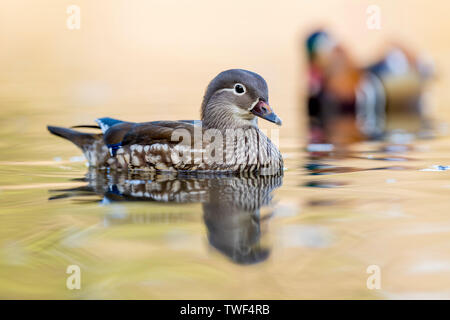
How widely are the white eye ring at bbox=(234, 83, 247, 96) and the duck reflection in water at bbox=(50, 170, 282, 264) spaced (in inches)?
31.2

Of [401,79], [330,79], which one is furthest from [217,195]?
[401,79]

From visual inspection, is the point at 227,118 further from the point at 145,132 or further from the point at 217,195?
the point at 217,195

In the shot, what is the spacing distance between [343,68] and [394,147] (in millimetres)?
5643

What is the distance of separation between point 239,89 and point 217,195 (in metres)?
1.42

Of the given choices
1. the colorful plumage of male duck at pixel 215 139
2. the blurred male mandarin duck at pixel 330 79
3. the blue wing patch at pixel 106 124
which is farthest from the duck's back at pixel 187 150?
the blurred male mandarin duck at pixel 330 79

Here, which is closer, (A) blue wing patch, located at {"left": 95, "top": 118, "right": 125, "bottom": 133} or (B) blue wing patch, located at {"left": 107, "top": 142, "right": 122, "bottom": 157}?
(B) blue wing patch, located at {"left": 107, "top": 142, "right": 122, "bottom": 157}

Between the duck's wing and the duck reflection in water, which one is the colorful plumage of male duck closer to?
the duck's wing

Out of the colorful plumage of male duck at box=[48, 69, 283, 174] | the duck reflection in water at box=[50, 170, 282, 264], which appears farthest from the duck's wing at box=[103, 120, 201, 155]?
the duck reflection in water at box=[50, 170, 282, 264]

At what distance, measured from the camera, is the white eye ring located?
6.85 metres

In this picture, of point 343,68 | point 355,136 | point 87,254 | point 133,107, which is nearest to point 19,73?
point 133,107

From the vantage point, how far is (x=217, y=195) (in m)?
5.88

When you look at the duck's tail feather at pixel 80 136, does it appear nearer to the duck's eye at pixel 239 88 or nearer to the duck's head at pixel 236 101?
the duck's head at pixel 236 101

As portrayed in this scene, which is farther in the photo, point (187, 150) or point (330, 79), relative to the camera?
point (330, 79)
